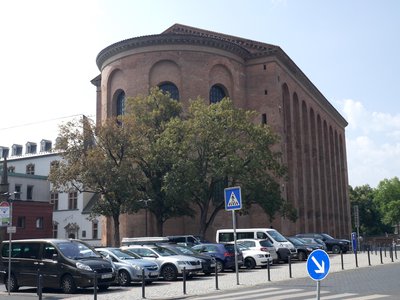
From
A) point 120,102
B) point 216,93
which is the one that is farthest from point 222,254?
point 120,102

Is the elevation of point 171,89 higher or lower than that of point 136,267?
higher

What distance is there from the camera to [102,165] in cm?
3322

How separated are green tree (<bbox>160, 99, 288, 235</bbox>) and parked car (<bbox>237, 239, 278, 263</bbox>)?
7.60 m

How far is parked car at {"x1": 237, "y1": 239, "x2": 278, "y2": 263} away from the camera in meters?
25.8

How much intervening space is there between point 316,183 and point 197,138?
3356 centimetres

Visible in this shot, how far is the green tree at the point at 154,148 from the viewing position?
35125 mm

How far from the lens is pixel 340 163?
81562 mm

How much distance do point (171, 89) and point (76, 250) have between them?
31.3m

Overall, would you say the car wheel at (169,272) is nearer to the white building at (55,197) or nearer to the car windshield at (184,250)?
the car windshield at (184,250)

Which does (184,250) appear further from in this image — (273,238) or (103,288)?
(273,238)

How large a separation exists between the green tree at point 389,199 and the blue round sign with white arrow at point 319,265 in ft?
308

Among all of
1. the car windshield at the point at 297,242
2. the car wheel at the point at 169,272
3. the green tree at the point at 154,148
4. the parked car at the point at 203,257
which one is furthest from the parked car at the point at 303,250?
the car wheel at the point at 169,272

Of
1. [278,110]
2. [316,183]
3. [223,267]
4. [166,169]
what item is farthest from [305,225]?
[223,267]

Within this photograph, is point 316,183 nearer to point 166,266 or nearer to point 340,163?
point 340,163
